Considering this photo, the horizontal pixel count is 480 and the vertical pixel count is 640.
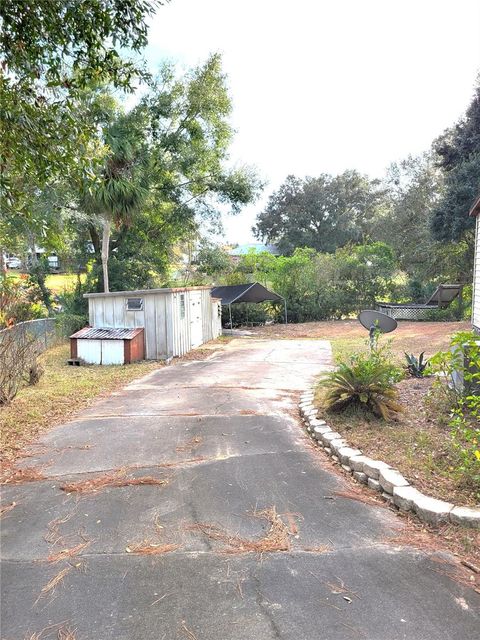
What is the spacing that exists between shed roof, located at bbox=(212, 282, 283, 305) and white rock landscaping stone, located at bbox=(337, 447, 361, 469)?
44.5 feet

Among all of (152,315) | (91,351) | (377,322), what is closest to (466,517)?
(377,322)

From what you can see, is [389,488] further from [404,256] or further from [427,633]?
[404,256]

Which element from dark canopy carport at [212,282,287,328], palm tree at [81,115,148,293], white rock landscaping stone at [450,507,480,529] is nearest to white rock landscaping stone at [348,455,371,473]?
white rock landscaping stone at [450,507,480,529]

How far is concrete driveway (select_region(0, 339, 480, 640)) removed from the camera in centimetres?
201

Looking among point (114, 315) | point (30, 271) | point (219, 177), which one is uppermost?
point (219, 177)

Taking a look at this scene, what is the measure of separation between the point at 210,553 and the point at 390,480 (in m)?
1.54

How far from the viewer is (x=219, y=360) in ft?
37.6

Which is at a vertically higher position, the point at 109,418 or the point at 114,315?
the point at 114,315

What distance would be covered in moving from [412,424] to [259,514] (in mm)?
2403

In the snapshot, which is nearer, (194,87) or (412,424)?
(412,424)

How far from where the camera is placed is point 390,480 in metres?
3.40

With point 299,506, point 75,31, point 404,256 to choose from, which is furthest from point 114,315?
point 404,256

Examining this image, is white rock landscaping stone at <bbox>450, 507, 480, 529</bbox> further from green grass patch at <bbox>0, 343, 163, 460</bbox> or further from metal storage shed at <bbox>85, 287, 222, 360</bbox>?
metal storage shed at <bbox>85, 287, 222, 360</bbox>

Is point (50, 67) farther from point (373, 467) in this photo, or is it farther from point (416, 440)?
point (416, 440)
